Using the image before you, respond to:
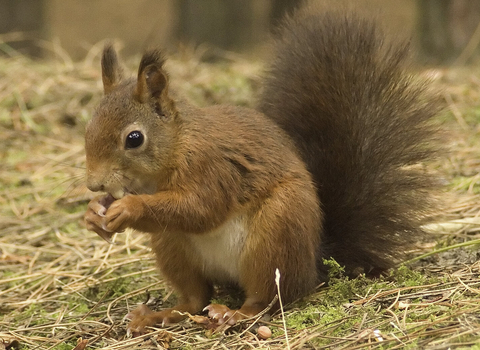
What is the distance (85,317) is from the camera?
2.13 metres

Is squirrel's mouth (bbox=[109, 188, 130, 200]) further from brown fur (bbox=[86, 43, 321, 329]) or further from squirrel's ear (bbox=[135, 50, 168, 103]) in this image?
squirrel's ear (bbox=[135, 50, 168, 103])

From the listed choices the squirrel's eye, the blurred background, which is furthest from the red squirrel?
the blurred background

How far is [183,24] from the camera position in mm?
7723

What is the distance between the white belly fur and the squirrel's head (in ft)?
0.74

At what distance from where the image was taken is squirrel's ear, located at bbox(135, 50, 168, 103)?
Answer: 1908 mm

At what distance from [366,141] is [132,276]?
1.02 meters

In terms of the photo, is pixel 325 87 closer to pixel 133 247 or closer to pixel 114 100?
pixel 114 100

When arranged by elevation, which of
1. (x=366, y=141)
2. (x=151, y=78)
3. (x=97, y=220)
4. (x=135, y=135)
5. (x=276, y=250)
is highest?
(x=151, y=78)

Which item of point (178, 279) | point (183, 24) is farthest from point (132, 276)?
point (183, 24)

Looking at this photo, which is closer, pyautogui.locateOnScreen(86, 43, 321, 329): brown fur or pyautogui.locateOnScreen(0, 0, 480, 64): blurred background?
pyautogui.locateOnScreen(86, 43, 321, 329): brown fur

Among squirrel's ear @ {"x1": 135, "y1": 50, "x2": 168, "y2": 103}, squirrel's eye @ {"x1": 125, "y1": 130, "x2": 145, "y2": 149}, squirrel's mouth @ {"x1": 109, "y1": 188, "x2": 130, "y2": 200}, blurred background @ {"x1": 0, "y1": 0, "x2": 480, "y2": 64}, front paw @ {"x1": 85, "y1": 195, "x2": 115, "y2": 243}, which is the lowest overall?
front paw @ {"x1": 85, "y1": 195, "x2": 115, "y2": 243}

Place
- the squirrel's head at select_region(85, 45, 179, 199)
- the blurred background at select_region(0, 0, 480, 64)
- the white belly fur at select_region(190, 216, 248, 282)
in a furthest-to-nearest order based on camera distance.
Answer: the blurred background at select_region(0, 0, 480, 64)
the white belly fur at select_region(190, 216, 248, 282)
the squirrel's head at select_region(85, 45, 179, 199)

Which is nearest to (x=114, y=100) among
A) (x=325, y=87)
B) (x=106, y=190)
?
(x=106, y=190)

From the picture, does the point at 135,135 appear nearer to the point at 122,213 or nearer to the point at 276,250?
the point at 122,213
